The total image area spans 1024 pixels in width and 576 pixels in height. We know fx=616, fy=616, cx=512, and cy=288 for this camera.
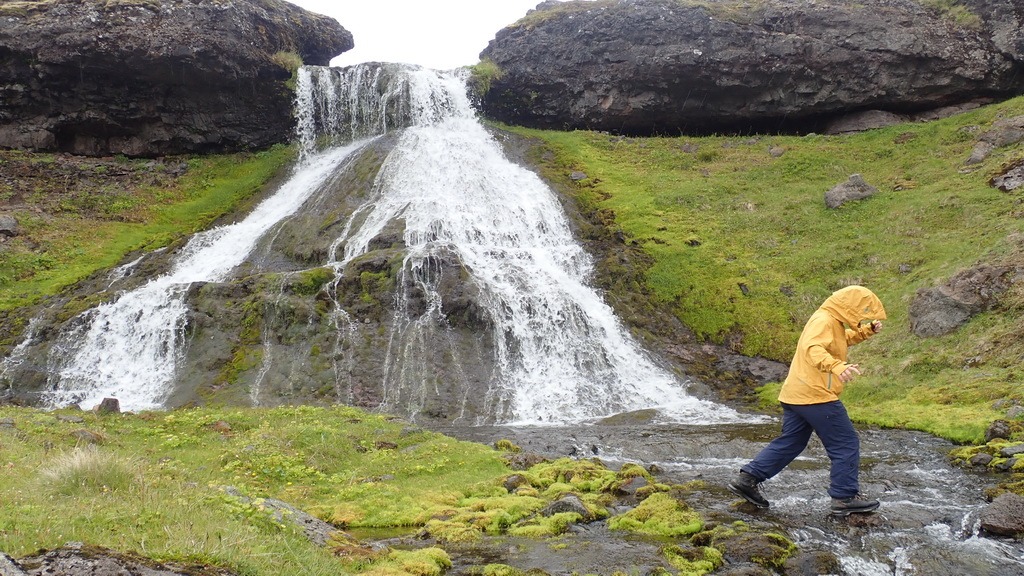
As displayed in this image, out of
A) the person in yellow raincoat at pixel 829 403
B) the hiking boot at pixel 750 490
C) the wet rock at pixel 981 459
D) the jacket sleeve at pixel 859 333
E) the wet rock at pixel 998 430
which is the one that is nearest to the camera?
the person in yellow raincoat at pixel 829 403

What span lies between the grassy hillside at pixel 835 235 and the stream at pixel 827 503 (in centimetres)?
270

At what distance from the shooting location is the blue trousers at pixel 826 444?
7129mm

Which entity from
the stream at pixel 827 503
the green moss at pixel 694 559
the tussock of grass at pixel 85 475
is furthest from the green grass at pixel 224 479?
the green moss at pixel 694 559

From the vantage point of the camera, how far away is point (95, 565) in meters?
3.59

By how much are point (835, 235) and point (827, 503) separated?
20.6m

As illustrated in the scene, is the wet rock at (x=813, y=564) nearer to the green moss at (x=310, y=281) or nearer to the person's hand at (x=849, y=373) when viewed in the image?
the person's hand at (x=849, y=373)

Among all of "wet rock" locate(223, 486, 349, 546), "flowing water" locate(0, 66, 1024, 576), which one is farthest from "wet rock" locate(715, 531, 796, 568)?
"wet rock" locate(223, 486, 349, 546)

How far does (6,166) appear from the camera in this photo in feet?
112

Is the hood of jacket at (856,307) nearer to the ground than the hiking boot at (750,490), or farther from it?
farther from it

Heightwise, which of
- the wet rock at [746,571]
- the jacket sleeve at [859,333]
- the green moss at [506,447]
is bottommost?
the green moss at [506,447]

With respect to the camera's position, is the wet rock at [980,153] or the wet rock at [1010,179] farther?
the wet rock at [980,153]

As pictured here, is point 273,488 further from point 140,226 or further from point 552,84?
point 552,84

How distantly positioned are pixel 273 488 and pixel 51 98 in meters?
38.5

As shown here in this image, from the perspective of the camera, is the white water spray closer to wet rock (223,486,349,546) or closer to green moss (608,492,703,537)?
wet rock (223,486,349,546)
